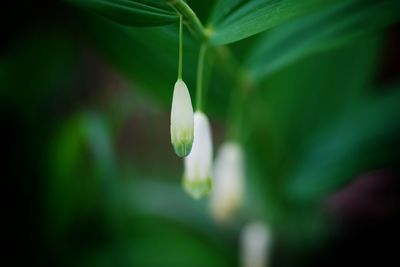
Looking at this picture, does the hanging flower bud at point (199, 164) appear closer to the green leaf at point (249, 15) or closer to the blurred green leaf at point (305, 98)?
the green leaf at point (249, 15)

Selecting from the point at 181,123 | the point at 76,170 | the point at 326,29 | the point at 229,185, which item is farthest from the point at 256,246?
the point at 181,123

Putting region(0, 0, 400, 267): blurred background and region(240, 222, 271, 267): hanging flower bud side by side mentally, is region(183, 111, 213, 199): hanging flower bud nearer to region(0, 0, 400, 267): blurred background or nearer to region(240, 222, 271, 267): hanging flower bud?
region(0, 0, 400, 267): blurred background

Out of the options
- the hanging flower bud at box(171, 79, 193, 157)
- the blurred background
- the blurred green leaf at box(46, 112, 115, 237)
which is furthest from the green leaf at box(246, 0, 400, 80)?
the blurred green leaf at box(46, 112, 115, 237)

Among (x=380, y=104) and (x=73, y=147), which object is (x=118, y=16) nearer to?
(x=73, y=147)

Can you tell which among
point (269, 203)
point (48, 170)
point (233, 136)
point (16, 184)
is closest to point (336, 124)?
point (269, 203)

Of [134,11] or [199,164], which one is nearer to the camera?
[134,11]

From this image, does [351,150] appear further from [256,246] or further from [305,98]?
[256,246]

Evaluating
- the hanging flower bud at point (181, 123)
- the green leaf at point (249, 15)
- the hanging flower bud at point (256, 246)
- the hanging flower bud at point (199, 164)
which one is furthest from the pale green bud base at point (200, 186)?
the hanging flower bud at point (256, 246)
